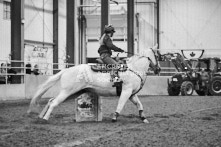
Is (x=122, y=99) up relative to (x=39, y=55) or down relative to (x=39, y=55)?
down

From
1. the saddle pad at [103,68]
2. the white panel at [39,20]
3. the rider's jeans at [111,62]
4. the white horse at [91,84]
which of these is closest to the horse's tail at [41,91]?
the white horse at [91,84]

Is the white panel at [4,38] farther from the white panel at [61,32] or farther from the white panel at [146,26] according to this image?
the white panel at [146,26]

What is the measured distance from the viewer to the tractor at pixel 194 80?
2341 centimetres

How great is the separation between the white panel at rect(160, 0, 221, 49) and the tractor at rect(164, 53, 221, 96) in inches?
371

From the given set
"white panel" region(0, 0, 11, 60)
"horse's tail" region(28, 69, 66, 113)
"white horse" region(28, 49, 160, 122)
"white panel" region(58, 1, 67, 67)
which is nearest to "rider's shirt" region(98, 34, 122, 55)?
"white horse" region(28, 49, 160, 122)

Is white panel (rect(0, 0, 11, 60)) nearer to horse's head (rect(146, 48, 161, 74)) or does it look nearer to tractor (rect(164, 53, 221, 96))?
tractor (rect(164, 53, 221, 96))

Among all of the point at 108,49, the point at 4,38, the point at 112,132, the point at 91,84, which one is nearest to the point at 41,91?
the point at 91,84

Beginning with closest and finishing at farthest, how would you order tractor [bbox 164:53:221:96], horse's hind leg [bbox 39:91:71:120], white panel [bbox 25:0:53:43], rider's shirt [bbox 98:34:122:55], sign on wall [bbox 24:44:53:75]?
horse's hind leg [bbox 39:91:71:120]
rider's shirt [bbox 98:34:122:55]
tractor [bbox 164:53:221:96]
sign on wall [bbox 24:44:53:75]
white panel [bbox 25:0:53:43]

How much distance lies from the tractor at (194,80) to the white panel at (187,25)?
9.43m

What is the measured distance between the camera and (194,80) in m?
24.0

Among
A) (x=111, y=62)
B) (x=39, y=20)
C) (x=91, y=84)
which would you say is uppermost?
(x=39, y=20)

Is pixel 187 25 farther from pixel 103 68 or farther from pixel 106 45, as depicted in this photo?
pixel 103 68

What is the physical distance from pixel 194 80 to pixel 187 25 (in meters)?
10.8

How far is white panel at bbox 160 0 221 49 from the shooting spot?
33.8m
